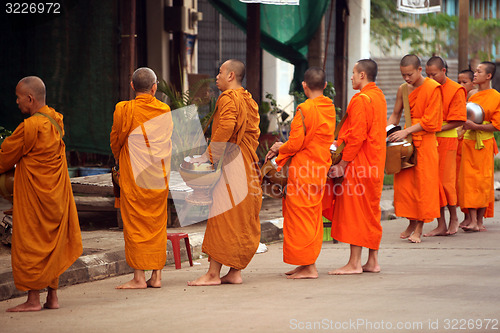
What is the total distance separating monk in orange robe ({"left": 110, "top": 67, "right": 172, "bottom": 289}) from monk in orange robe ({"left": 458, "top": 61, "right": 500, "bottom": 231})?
4.64 m

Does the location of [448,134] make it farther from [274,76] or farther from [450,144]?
[274,76]

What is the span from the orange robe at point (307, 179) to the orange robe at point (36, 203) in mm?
1948

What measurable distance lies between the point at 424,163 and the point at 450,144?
28.9 inches

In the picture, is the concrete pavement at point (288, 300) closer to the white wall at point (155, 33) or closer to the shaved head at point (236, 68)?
the shaved head at point (236, 68)

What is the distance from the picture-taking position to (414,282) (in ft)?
20.9

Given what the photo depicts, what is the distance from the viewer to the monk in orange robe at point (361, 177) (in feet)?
22.5

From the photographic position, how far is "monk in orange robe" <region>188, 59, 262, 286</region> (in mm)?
6430

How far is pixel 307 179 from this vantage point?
21.9ft

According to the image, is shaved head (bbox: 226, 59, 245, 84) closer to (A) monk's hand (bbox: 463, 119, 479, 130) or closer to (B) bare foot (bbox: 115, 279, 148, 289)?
(B) bare foot (bbox: 115, 279, 148, 289)

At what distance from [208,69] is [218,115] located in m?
11.4

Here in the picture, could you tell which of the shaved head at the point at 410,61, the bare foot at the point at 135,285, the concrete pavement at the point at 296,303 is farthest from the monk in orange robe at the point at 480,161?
the bare foot at the point at 135,285

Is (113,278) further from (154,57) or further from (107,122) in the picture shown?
(154,57)

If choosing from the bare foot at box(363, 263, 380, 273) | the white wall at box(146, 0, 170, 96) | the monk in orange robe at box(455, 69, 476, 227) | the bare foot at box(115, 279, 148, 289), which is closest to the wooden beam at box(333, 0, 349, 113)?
the monk in orange robe at box(455, 69, 476, 227)

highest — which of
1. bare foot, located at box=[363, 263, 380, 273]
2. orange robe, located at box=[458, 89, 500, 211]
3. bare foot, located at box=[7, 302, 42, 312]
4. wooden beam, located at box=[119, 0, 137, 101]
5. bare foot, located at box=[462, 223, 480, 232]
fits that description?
wooden beam, located at box=[119, 0, 137, 101]
